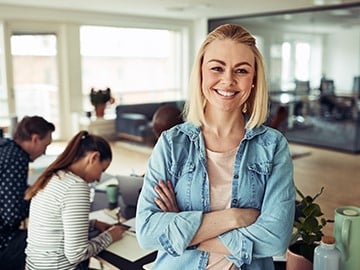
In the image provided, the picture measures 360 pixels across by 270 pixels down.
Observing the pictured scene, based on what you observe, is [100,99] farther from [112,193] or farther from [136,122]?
[112,193]

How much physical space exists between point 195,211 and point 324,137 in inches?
292

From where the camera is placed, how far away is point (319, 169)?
20.4 ft

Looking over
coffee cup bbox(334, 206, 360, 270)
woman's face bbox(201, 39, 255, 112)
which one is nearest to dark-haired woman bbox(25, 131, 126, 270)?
woman's face bbox(201, 39, 255, 112)

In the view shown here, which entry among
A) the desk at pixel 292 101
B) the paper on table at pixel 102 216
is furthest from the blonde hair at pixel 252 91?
the desk at pixel 292 101

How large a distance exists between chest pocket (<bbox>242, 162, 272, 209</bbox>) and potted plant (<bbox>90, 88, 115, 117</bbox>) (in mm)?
6731

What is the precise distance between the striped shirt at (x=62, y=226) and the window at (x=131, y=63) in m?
6.81

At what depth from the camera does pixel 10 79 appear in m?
7.51

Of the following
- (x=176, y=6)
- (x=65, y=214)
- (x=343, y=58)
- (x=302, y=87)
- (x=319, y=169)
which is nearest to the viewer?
(x=65, y=214)

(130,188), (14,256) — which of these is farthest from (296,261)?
(14,256)

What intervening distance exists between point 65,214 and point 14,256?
2.18ft

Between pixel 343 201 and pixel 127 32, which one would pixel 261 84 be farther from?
pixel 127 32

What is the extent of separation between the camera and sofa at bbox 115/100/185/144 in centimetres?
752

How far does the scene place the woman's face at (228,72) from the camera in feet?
3.59

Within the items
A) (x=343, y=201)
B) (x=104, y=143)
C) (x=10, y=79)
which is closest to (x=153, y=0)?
(x=10, y=79)
